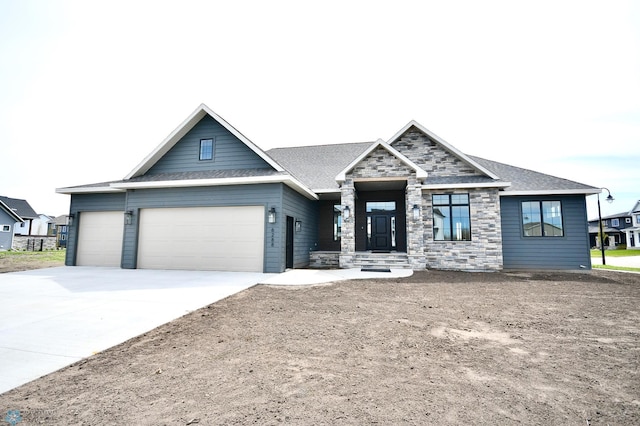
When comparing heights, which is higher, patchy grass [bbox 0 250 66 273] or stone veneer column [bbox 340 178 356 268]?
stone veneer column [bbox 340 178 356 268]

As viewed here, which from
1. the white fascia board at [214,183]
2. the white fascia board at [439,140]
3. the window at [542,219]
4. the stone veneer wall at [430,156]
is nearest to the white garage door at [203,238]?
the white fascia board at [214,183]

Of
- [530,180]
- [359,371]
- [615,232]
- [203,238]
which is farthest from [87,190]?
[615,232]

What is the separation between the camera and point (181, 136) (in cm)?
1177

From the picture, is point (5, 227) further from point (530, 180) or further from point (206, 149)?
point (530, 180)

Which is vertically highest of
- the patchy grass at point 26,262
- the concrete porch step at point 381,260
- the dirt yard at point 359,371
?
the concrete porch step at point 381,260

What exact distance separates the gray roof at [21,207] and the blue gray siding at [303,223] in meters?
43.3

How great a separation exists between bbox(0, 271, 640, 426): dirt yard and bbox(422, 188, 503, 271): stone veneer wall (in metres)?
6.46

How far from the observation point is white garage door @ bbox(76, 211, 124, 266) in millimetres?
12359

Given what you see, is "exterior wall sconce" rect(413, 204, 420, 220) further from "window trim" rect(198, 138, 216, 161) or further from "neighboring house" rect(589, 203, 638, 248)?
"neighboring house" rect(589, 203, 638, 248)

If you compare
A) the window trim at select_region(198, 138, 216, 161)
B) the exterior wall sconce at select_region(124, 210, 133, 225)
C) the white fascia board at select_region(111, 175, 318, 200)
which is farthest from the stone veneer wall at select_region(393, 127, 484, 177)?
the exterior wall sconce at select_region(124, 210, 133, 225)

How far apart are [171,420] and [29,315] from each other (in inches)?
187

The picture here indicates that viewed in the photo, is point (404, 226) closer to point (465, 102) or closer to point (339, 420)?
point (465, 102)

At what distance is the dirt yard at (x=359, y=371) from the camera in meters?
2.13

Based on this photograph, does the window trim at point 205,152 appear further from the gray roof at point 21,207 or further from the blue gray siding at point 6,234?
the gray roof at point 21,207
